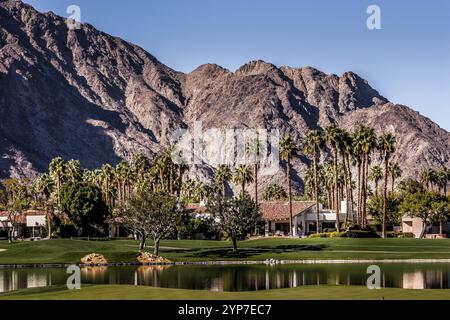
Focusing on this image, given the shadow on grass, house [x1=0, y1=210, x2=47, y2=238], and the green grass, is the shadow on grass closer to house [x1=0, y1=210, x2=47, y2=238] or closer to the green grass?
the green grass

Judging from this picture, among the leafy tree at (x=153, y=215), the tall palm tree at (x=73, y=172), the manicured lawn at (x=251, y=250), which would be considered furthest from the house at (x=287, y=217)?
the leafy tree at (x=153, y=215)

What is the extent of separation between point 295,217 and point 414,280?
87.3 metres

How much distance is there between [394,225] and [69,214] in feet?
228

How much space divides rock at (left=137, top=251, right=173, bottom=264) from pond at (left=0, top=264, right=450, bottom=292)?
16.6ft

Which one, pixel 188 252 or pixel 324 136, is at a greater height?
pixel 324 136

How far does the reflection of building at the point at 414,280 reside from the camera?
61.3 m

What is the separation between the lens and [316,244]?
115 metres

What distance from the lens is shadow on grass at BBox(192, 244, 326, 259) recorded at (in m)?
103

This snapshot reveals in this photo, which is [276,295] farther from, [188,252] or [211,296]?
[188,252]

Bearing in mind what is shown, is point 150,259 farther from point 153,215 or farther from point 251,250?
point 251,250

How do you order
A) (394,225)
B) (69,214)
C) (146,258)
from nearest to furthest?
(146,258), (69,214), (394,225)

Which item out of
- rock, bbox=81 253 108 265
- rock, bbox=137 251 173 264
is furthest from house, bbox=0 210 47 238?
rock, bbox=137 251 173 264
